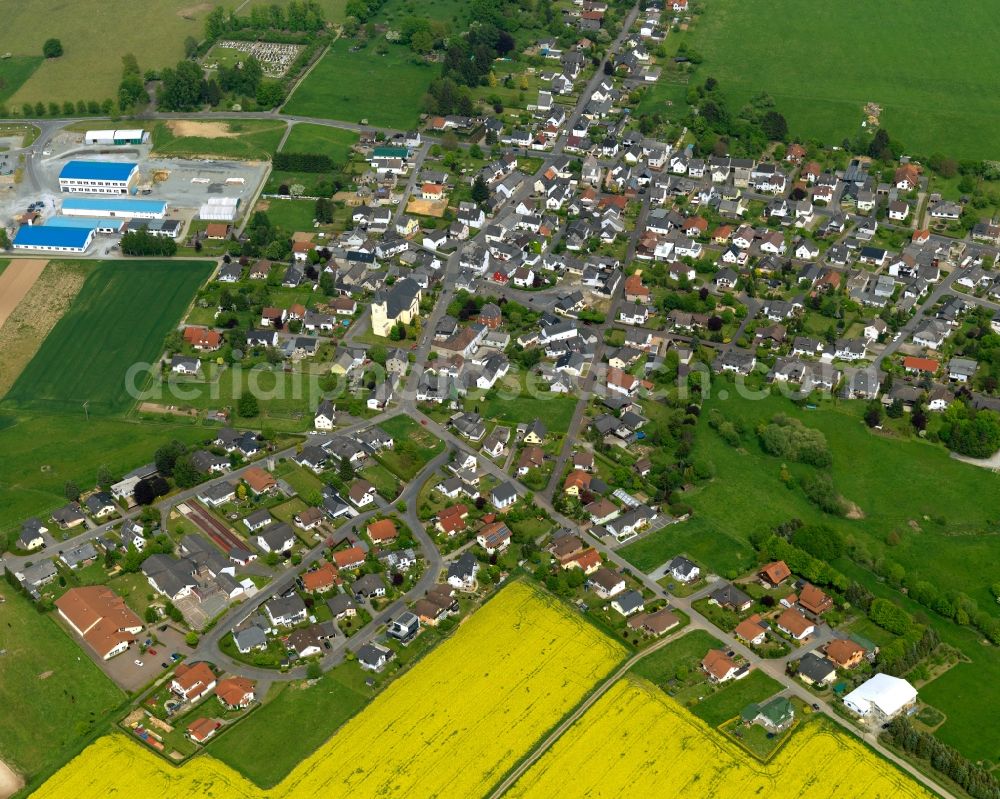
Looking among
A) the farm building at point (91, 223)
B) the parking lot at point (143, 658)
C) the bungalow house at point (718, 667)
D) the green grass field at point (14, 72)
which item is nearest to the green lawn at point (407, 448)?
the parking lot at point (143, 658)

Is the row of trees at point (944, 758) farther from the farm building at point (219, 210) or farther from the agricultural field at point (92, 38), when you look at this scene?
the agricultural field at point (92, 38)

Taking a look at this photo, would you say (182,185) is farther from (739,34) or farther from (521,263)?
(739,34)

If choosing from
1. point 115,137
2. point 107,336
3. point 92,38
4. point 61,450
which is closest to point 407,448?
point 61,450

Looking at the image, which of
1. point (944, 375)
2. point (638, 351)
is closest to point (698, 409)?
point (638, 351)

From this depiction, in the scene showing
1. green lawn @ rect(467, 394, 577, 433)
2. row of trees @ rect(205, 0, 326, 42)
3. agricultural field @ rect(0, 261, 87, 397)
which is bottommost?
agricultural field @ rect(0, 261, 87, 397)

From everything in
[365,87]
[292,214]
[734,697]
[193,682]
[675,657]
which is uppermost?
[193,682]

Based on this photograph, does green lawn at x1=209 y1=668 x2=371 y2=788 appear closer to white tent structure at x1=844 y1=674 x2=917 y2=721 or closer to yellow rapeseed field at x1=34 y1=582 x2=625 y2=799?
yellow rapeseed field at x1=34 y1=582 x2=625 y2=799

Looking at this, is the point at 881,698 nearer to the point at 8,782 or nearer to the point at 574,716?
the point at 574,716

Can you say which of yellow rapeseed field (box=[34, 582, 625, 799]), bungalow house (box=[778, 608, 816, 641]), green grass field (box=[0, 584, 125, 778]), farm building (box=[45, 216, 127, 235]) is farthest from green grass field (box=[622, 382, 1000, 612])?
farm building (box=[45, 216, 127, 235])
